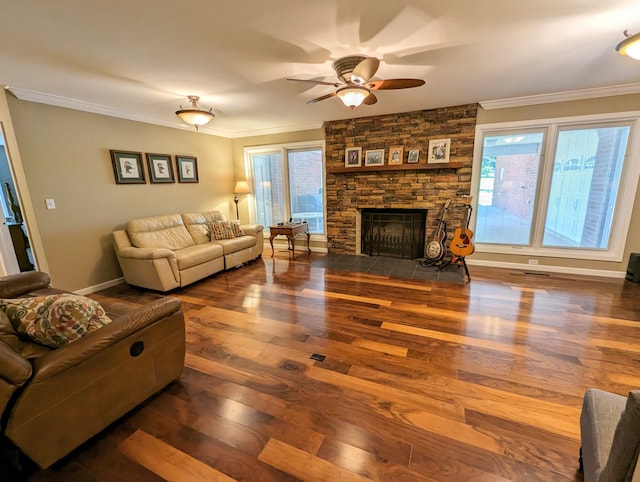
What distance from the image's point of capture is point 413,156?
448 cm

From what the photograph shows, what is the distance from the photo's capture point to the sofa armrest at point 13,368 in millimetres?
1114

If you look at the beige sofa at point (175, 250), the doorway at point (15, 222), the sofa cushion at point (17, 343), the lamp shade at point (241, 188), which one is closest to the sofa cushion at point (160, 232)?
the beige sofa at point (175, 250)

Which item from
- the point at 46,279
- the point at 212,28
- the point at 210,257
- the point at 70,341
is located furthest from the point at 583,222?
the point at 46,279

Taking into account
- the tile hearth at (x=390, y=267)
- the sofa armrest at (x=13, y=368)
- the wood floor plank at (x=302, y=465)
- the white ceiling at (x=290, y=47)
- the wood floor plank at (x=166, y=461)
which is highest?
the white ceiling at (x=290, y=47)

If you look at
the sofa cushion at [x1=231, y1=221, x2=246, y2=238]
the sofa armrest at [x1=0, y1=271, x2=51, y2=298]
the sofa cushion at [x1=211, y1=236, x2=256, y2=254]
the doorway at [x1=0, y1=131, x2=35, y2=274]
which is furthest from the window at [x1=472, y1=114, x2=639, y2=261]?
the doorway at [x1=0, y1=131, x2=35, y2=274]

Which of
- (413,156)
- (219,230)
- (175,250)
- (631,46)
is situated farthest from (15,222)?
(631,46)

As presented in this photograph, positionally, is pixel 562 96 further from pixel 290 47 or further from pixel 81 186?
pixel 81 186

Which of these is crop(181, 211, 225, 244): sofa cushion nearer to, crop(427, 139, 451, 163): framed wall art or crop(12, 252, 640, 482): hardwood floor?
crop(12, 252, 640, 482): hardwood floor

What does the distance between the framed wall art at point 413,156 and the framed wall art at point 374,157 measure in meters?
0.44

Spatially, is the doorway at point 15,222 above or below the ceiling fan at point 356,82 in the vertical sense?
below

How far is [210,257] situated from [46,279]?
178cm

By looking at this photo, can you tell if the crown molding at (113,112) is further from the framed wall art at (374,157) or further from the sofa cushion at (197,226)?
the sofa cushion at (197,226)

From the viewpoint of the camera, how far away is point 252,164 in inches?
233

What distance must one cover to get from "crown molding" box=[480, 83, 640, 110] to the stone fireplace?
0.30 meters
